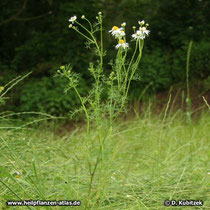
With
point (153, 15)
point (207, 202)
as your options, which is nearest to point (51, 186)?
point (207, 202)

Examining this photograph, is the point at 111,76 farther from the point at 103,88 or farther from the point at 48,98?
the point at 48,98

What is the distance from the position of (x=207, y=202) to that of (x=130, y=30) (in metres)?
5.72

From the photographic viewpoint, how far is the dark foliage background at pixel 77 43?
22.2 ft

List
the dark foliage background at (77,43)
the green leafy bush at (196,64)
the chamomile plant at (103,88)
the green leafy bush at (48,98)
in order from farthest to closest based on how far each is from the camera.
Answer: the green leafy bush at (196,64) → the dark foliage background at (77,43) → the green leafy bush at (48,98) → the chamomile plant at (103,88)

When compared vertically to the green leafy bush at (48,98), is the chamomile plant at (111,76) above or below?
above

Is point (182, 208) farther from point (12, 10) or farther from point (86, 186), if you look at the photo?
point (12, 10)

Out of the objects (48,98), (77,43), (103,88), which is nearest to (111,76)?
(103,88)

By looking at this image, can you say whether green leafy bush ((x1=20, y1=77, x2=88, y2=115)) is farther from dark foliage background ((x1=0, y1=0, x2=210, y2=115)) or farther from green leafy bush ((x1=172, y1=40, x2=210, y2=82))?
A: green leafy bush ((x1=172, y1=40, x2=210, y2=82))

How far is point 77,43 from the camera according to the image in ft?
24.4

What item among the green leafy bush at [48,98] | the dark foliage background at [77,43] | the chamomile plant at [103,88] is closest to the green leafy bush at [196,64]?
the dark foliage background at [77,43]

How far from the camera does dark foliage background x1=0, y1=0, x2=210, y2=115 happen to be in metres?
6.77

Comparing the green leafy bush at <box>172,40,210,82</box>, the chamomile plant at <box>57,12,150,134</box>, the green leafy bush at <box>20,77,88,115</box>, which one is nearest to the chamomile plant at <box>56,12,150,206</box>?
the chamomile plant at <box>57,12,150,134</box>

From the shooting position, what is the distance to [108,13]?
7.57m

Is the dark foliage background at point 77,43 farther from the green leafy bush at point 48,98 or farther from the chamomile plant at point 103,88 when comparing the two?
the chamomile plant at point 103,88
